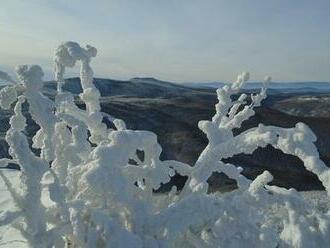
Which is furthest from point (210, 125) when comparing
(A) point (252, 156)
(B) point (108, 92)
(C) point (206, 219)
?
(B) point (108, 92)

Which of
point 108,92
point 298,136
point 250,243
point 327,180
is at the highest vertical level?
point 298,136

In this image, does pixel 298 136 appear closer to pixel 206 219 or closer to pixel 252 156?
pixel 206 219

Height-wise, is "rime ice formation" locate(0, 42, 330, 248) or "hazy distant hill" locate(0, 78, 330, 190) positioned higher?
"rime ice formation" locate(0, 42, 330, 248)

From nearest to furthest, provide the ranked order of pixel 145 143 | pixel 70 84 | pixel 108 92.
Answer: pixel 145 143 → pixel 70 84 → pixel 108 92

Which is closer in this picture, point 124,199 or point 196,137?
point 124,199

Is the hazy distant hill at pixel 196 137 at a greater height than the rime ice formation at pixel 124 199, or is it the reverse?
the rime ice formation at pixel 124 199

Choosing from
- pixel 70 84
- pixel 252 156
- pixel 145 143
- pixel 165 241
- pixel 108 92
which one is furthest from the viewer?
pixel 108 92

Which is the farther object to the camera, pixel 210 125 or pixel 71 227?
pixel 210 125

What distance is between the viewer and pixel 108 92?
2694 inches

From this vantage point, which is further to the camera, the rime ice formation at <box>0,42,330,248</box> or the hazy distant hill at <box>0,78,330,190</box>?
the hazy distant hill at <box>0,78,330,190</box>

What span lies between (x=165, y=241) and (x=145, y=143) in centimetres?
84

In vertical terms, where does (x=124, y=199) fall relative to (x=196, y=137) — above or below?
above

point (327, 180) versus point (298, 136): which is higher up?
point (298, 136)

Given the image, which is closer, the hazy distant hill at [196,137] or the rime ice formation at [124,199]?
the rime ice formation at [124,199]
